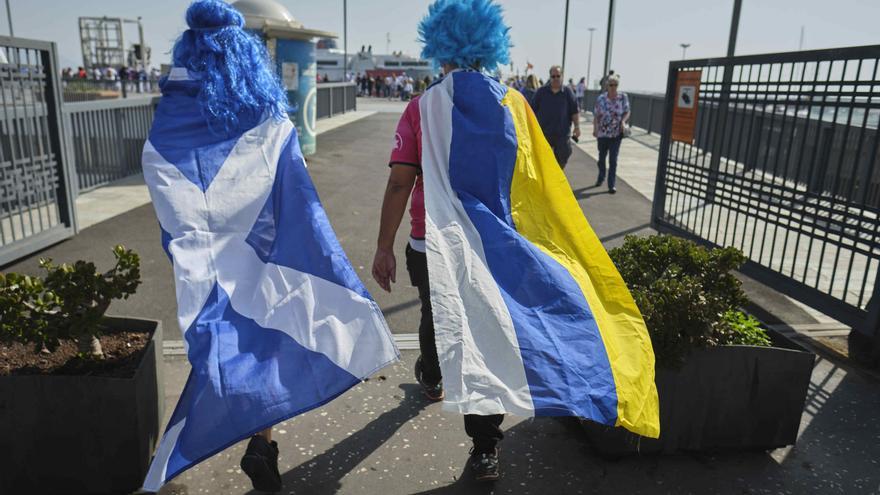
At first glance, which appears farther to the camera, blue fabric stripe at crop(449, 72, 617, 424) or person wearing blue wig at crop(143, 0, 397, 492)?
blue fabric stripe at crop(449, 72, 617, 424)

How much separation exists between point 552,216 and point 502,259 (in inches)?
15.5

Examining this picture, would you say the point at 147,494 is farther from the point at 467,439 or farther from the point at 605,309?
the point at 605,309

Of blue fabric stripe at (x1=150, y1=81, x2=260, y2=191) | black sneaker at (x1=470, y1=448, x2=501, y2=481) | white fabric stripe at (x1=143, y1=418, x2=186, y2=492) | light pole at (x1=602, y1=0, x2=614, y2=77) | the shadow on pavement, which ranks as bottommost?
the shadow on pavement

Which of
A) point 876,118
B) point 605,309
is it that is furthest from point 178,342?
point 876,118

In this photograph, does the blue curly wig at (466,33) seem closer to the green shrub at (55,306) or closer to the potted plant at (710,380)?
the potted plant at (710,380)

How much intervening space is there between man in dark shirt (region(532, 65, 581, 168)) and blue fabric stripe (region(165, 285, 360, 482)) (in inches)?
297

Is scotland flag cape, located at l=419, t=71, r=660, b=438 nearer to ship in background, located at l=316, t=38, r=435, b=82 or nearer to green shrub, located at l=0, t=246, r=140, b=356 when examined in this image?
green shrub, located at l=0, t=246, r=140, b=356

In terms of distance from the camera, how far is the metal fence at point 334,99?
23.0 m

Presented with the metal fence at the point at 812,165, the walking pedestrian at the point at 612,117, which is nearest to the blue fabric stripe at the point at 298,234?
the metal fence at the point at 812,165

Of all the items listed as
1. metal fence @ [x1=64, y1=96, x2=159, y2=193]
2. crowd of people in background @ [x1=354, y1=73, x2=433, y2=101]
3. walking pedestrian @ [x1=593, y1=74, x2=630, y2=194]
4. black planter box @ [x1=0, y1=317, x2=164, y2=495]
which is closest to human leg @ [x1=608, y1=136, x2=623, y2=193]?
walking pedestrian @ [x1=593, y1=74, x2=630, y2=194]

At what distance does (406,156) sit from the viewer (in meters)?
3.04

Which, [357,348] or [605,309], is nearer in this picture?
[357,348]

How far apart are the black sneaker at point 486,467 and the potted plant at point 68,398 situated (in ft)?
4.92

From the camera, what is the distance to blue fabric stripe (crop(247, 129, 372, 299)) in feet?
9.00
